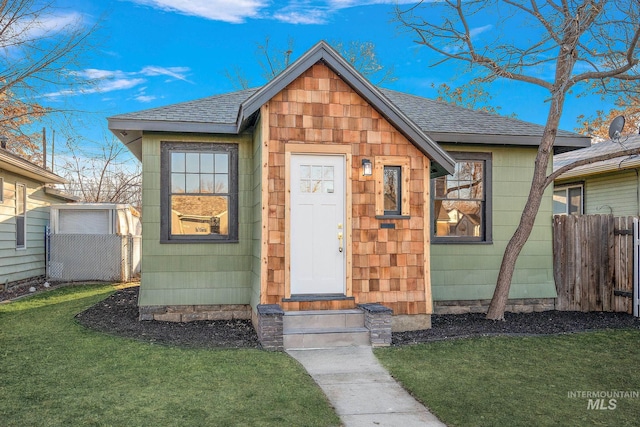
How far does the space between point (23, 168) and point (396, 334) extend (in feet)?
32.9

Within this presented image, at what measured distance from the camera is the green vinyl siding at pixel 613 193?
1141 centimetres

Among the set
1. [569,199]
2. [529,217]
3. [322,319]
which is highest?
[569,199]

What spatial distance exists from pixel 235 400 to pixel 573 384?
3.28 metres

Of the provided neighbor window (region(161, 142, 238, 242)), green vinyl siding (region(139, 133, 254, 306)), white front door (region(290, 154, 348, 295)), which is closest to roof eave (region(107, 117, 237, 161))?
green vinyl siding (region(139, 133, 254, 306))

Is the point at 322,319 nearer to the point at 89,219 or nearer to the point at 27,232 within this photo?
the point at 89,219

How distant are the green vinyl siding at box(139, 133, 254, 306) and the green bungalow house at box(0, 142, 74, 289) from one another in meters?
5.17

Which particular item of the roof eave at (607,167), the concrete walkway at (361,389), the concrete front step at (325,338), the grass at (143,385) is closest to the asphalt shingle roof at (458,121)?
the roof eave at (607,167)

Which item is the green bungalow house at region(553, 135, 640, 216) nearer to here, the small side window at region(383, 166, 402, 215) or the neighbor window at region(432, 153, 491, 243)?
the neighbor window at region(432, 153, 491, 243)

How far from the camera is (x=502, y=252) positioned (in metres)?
8.78

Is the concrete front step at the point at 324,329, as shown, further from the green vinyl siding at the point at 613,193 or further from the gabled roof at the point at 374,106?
the green vinyl siding at the point at 613,193

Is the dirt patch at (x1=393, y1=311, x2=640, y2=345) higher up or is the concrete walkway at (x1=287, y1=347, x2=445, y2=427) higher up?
the dirt patch at (x1=393, y1=311, x2=640, y2=345)

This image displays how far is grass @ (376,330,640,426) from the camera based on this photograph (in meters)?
4.05

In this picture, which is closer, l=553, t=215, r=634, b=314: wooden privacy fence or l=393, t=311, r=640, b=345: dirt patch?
l=393, t=311, r=640, b=345: dirt patch

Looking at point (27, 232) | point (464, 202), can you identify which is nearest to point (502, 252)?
point (464, 202)
